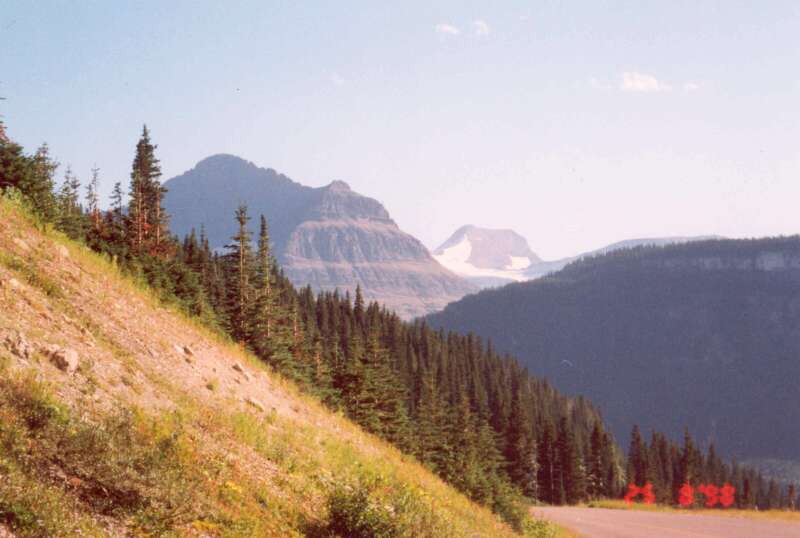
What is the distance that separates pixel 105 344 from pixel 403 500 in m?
7.16

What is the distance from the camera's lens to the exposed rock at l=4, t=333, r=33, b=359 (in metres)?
10.5

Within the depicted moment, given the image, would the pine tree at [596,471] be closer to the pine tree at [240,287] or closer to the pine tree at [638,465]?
the pine tree at [638,465]

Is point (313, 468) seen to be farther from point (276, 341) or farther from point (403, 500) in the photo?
point (276, 341)

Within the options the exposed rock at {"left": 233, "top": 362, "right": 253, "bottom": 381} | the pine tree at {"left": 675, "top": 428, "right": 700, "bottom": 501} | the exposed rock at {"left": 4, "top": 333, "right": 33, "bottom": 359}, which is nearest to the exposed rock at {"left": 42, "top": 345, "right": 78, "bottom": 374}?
the exposed rock at {"left": 4, "top": 333, "right": 33, "bottom": 359}

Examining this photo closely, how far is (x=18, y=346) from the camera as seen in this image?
34.9 ft

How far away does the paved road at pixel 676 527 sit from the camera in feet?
104

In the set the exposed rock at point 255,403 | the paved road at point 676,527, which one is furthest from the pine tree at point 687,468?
the exposed rock at point 255,403

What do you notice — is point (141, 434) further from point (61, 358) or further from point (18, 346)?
point (18, 346)

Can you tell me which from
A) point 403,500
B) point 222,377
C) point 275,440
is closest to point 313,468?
point 275,440

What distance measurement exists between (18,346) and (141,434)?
2741 mm

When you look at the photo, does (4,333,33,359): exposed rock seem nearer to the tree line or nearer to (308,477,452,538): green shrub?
(308,477,452,538): green shrub

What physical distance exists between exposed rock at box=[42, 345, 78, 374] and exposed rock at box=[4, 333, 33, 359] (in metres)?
0.34

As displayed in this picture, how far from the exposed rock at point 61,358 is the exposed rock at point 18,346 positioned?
34cm
